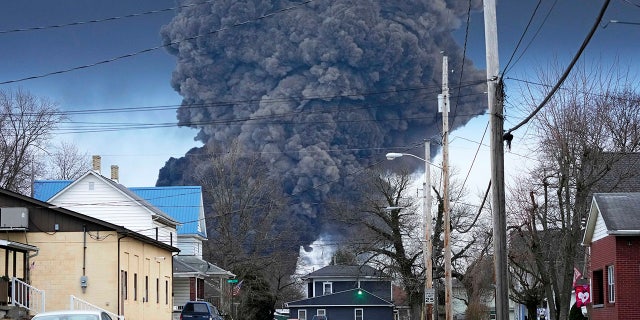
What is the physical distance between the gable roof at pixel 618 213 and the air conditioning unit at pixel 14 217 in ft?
72.4

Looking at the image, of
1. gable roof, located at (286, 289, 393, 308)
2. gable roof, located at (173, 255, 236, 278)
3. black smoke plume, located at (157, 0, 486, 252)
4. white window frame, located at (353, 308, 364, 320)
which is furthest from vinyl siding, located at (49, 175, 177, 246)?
black smoke plume, located at (157, 0, 486, 252)

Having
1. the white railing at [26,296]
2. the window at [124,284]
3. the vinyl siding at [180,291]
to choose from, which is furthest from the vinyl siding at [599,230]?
the vinyl siding at [180,291]

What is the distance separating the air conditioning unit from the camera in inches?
1567

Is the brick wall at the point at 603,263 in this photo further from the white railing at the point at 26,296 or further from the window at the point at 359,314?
the window at the point at 359,314

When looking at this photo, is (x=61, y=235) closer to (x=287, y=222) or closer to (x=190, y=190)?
(x=190, y=190)

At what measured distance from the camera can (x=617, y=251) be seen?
3297cm

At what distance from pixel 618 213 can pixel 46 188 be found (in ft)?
135

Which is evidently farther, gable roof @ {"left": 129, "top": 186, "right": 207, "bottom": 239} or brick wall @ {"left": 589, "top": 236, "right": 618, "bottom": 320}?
gable roof @ {"left": 129, "top": 186, "right": 207, "bottom": 239}

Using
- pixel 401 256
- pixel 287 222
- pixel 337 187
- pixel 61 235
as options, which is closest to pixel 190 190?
pixel 401 256

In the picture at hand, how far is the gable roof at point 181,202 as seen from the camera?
225 feet

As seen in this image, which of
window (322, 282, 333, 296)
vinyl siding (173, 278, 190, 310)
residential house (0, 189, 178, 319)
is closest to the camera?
residential house (0, 189, 178, 319)

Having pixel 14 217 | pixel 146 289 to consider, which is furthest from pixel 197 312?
pixel 14 217

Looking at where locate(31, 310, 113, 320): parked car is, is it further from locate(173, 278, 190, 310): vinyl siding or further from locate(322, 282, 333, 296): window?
locate(322, 282, 333, 296): window

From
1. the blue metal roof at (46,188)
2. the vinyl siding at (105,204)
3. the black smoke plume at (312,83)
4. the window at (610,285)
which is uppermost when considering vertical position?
the black smoke plume at (312,83)
